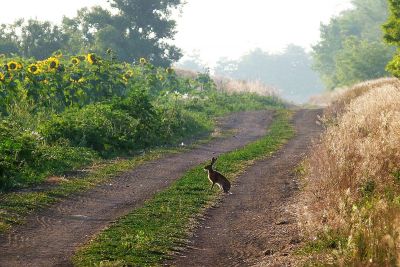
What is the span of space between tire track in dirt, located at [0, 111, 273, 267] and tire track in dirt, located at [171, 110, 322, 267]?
61.9 inches

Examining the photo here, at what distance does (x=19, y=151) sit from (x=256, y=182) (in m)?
5.38

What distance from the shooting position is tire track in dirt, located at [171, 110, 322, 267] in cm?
897

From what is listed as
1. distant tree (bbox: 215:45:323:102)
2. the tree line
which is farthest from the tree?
distant tree (bbox: 215:45:323:102)

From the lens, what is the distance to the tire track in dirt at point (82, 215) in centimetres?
876

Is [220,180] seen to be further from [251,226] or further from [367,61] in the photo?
[367,61]

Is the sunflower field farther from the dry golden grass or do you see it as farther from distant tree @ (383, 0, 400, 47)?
the dry golden grass

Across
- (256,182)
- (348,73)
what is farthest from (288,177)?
(348,73)

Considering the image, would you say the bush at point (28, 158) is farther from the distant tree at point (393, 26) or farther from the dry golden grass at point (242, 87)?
the dry golden grass at point (242, 87)

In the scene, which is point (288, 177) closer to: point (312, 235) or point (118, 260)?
point (312, 235)

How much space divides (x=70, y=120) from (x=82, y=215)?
8.11 m

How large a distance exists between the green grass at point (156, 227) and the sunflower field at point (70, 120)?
10.5ft

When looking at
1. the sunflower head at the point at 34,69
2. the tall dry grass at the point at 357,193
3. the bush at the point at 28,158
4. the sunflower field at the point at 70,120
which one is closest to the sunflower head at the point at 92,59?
the sunflower field at the point at 70,120

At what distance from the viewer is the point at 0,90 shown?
20609mm

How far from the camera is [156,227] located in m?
10.4
